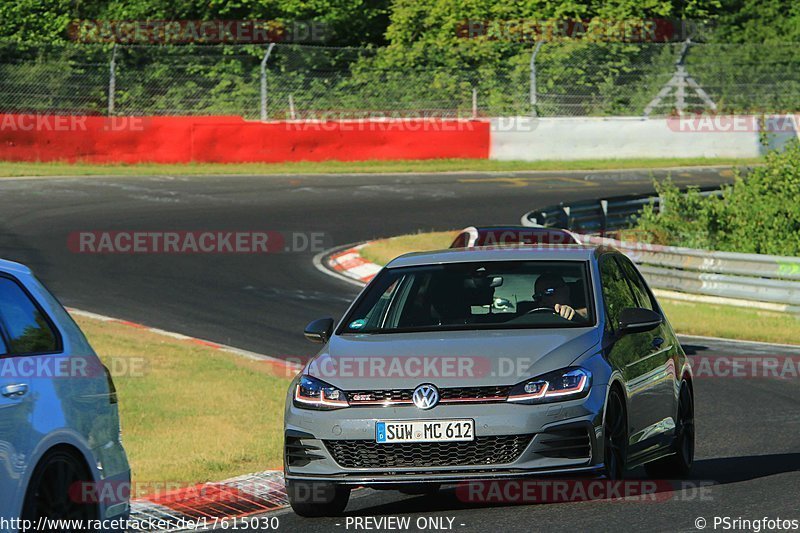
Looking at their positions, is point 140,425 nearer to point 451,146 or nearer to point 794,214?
point 794,214

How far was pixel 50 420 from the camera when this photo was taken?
6.61 m

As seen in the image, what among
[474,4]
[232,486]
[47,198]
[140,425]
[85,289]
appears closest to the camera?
[232,486]

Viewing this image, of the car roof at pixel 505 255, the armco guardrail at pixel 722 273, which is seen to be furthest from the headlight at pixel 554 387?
the armco guardrail at pixel 722 273

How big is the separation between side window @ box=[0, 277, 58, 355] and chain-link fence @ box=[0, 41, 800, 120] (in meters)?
28.8

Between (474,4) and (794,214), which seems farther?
(474,4)

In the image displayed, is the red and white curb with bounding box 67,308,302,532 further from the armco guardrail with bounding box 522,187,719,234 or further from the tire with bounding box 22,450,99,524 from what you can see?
the armco guardrail with bounding box 522,187,719,234

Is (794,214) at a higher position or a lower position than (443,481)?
lower

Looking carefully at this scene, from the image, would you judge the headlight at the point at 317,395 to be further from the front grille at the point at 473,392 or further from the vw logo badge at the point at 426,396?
the front grille at the point at 473,392

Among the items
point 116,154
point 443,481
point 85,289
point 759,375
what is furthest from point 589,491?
point 116,154

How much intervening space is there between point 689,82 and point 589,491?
31.9 m

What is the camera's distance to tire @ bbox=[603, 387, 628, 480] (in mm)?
8352

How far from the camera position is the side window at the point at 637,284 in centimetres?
1030

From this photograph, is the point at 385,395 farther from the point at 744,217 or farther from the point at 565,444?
the point at 744,217

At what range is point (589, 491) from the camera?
8.93 meters
